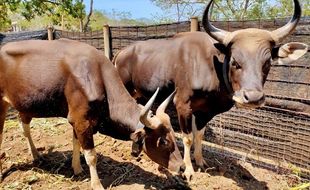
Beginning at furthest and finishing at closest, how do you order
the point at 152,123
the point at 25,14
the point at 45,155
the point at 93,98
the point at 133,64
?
the point at 25,14, the point at 133,64, the point at 45,155, the point at 93,98, the point at 152,123

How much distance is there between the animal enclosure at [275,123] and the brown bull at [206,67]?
3.04 ft

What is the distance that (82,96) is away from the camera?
181 inches

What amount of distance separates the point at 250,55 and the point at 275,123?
79.3 inches

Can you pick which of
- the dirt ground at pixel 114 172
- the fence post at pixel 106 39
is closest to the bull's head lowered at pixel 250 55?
the dirt ground at pixel 114 172

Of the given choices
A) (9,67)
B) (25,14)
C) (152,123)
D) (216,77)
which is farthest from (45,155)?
(25,14)

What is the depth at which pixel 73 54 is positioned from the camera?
486 cm

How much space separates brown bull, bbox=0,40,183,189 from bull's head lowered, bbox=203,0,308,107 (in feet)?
2.81

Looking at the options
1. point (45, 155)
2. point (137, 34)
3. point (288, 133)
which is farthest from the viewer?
point (137, 34)

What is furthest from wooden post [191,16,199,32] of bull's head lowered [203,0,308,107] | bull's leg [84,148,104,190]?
bull's leg [84,148,104,190]

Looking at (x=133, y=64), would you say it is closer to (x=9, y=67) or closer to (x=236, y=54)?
(x=9, y=67)

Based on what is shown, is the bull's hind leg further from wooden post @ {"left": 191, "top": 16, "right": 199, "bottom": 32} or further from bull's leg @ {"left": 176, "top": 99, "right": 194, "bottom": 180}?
wooden post @ {"left": 191, "top": 16, "right": 199, "bottom": 32}

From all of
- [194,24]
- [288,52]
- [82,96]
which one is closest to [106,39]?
[194,24]

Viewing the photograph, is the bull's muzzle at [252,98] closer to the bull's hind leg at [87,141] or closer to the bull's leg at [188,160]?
the bull's leg at [188,160]

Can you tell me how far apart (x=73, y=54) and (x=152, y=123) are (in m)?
1.45
